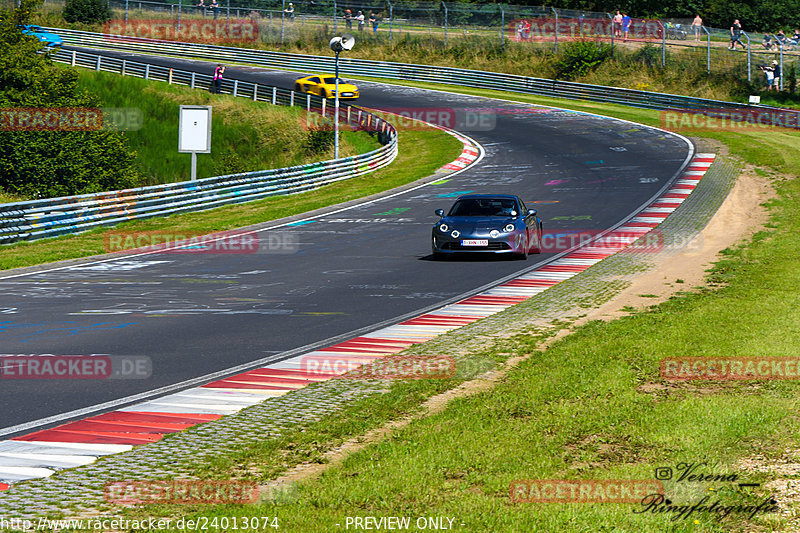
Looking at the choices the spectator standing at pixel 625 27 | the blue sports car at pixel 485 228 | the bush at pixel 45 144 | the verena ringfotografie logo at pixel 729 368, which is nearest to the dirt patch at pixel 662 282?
the verena ringfotografie logo at pixel 729 368

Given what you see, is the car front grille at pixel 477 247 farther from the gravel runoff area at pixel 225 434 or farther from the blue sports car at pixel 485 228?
the gravel runoff area at pixel 225 434

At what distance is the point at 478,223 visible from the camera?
20.4 m

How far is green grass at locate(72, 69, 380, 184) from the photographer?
5053 cm

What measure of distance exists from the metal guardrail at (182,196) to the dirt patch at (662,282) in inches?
603

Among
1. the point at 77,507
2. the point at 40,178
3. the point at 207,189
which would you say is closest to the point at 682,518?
the point at 77,507

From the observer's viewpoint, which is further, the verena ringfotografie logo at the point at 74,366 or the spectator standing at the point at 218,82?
the spectator standing at the point at 218,82

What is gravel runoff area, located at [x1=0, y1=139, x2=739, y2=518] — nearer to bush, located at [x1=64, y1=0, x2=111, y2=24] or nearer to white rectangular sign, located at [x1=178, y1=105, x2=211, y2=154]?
white rectangular sign, located at [x1=178, y1=105, x2=211, y2=154]

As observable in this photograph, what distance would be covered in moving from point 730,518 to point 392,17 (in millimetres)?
69804

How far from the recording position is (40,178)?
156 feet

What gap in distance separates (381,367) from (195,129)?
23.2m

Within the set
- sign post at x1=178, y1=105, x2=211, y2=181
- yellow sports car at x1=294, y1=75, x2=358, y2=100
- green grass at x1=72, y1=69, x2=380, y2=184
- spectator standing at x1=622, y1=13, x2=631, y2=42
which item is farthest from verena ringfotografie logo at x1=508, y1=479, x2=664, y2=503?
spectator standing at x1=622, y1=13, x2=631, y2=42

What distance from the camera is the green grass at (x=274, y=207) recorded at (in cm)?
2227

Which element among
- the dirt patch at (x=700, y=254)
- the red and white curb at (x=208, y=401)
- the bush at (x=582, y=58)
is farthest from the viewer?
the bush at (x=582, y=58)

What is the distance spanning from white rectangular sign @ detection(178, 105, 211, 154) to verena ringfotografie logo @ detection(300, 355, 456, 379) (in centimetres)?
2216
